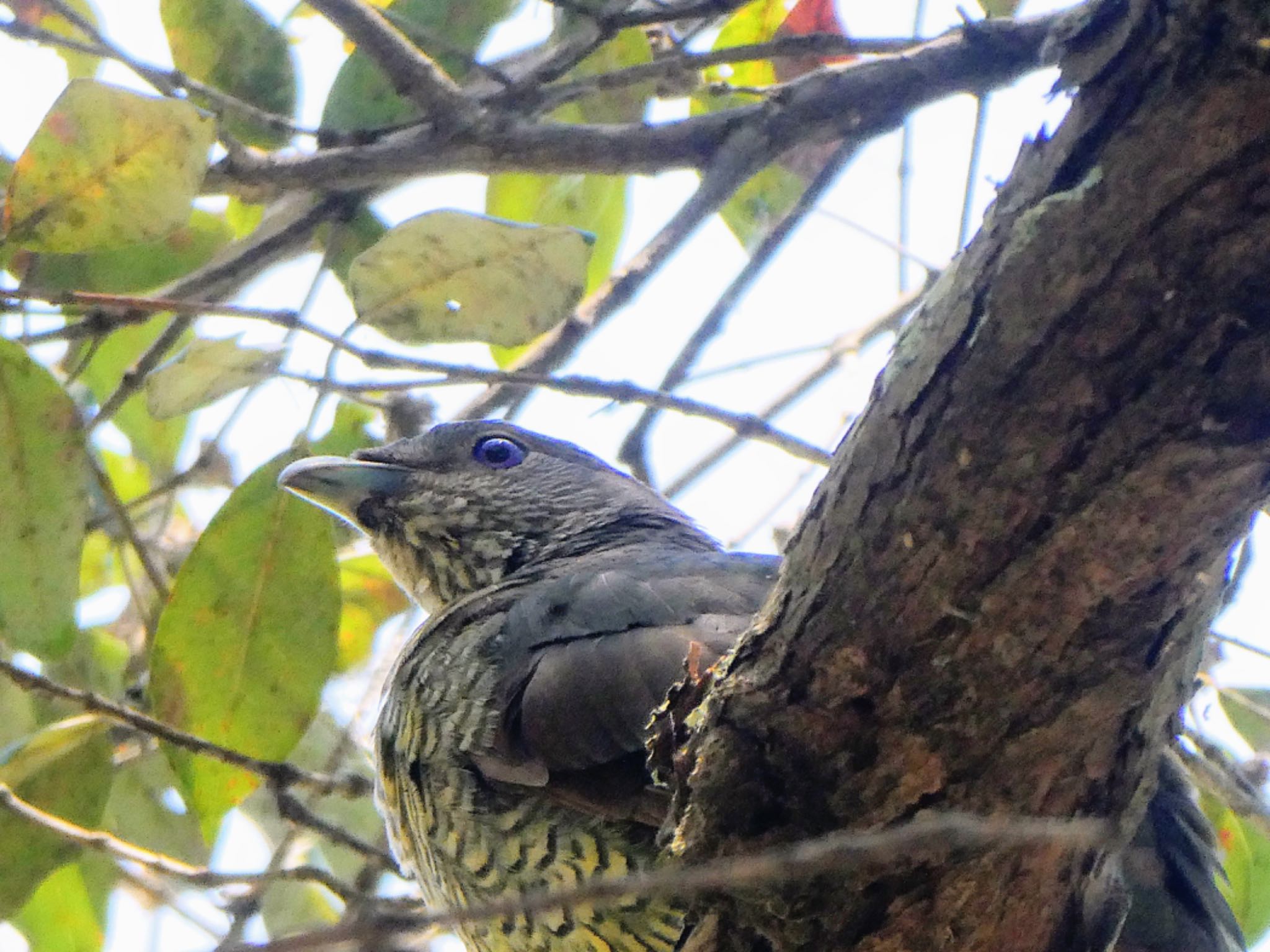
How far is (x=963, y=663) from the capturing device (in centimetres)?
177

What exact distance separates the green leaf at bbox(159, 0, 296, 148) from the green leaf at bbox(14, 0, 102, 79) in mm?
393

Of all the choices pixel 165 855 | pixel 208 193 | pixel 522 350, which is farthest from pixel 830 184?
pixel 165 855

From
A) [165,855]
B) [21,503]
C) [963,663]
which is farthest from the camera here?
[165,855]

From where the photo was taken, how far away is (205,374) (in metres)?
3.16

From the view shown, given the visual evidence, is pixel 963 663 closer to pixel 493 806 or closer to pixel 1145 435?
pixel 1145 435

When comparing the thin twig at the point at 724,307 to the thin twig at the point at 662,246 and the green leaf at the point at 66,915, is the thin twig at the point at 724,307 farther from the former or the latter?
the green leaf at the point at 66,915

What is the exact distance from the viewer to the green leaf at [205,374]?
315 cm

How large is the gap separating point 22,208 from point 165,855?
1.82m

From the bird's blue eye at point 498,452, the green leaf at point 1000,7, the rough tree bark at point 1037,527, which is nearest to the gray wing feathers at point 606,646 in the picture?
the rough tree bark at point 1037,527

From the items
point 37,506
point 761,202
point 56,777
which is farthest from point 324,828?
point 761,202

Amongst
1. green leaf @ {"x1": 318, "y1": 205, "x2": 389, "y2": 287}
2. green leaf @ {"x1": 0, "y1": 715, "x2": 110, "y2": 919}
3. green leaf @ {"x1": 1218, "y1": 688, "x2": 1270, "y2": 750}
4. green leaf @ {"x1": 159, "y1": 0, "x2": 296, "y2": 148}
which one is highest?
green leaf @ {"x1": 159, "y1": 0, "x2": 296, "y2": 148}

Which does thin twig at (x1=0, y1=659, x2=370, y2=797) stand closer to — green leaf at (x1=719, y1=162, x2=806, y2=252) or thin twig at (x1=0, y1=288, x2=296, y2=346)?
thin twig at (x1=0, y1=288, x2=296, y2=346)

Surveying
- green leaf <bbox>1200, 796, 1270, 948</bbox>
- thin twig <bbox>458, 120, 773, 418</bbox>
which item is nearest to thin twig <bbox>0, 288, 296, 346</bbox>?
thin twig <bbox>458, 120, 773, 418</bbox>

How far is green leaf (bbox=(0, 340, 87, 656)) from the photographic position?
3.06 m
